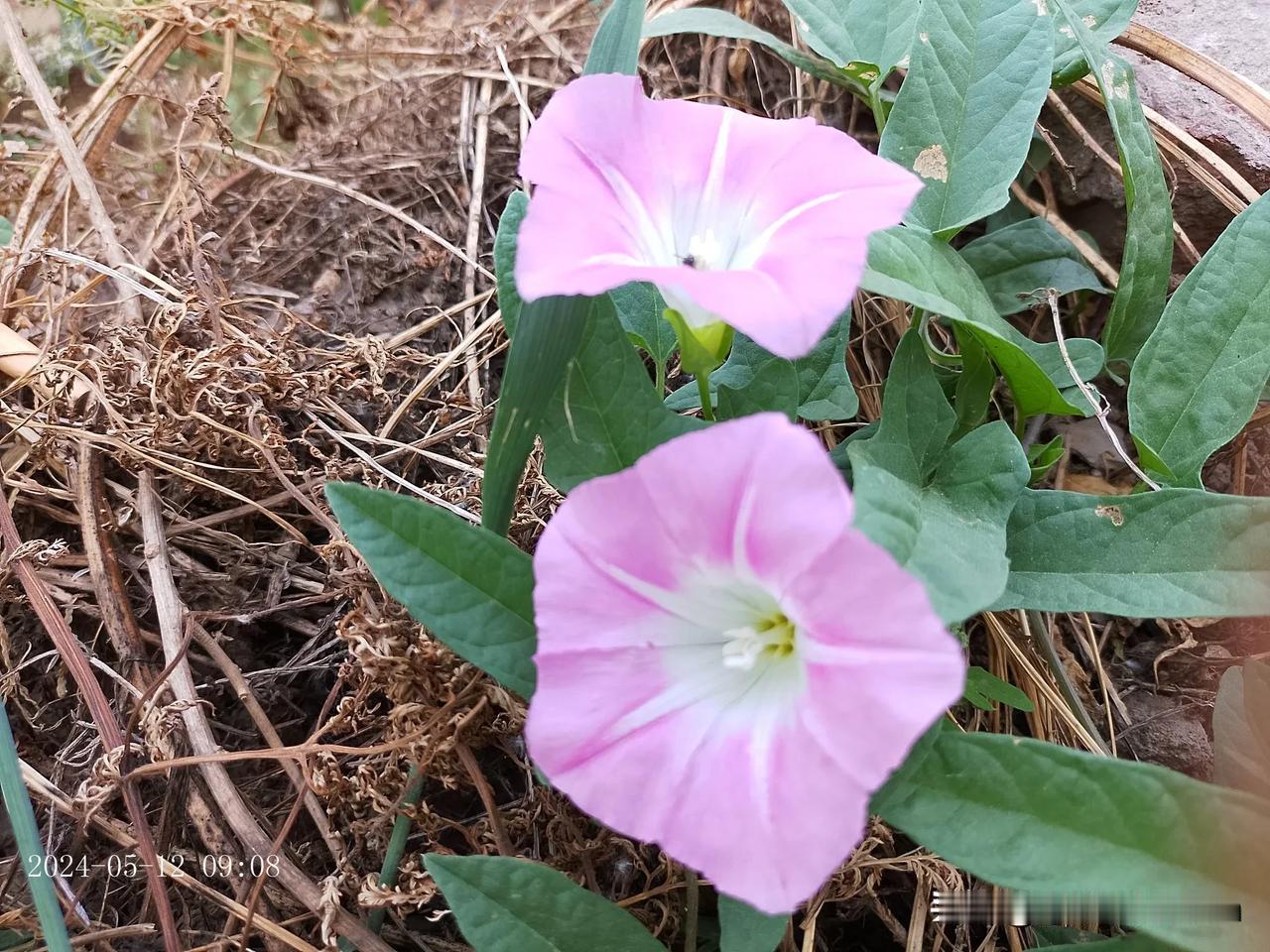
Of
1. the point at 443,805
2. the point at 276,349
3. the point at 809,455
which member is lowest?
the point at 443,805

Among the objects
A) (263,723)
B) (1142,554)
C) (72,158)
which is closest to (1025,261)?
(1142,554)

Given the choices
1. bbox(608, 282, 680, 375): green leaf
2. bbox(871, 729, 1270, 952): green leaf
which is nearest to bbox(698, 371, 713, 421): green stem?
bbox(608, 282, 680, 375): green leaf

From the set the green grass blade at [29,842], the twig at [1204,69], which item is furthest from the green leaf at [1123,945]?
the twig at [1204,69]

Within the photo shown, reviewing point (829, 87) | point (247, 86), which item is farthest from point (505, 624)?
point (247, 86)

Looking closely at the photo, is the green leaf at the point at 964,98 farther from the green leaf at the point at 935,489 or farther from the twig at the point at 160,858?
the twig at the point at 160,858

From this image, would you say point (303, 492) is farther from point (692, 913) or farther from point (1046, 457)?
point (1046, 457)

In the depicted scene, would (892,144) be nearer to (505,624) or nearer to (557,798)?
(505,624)
